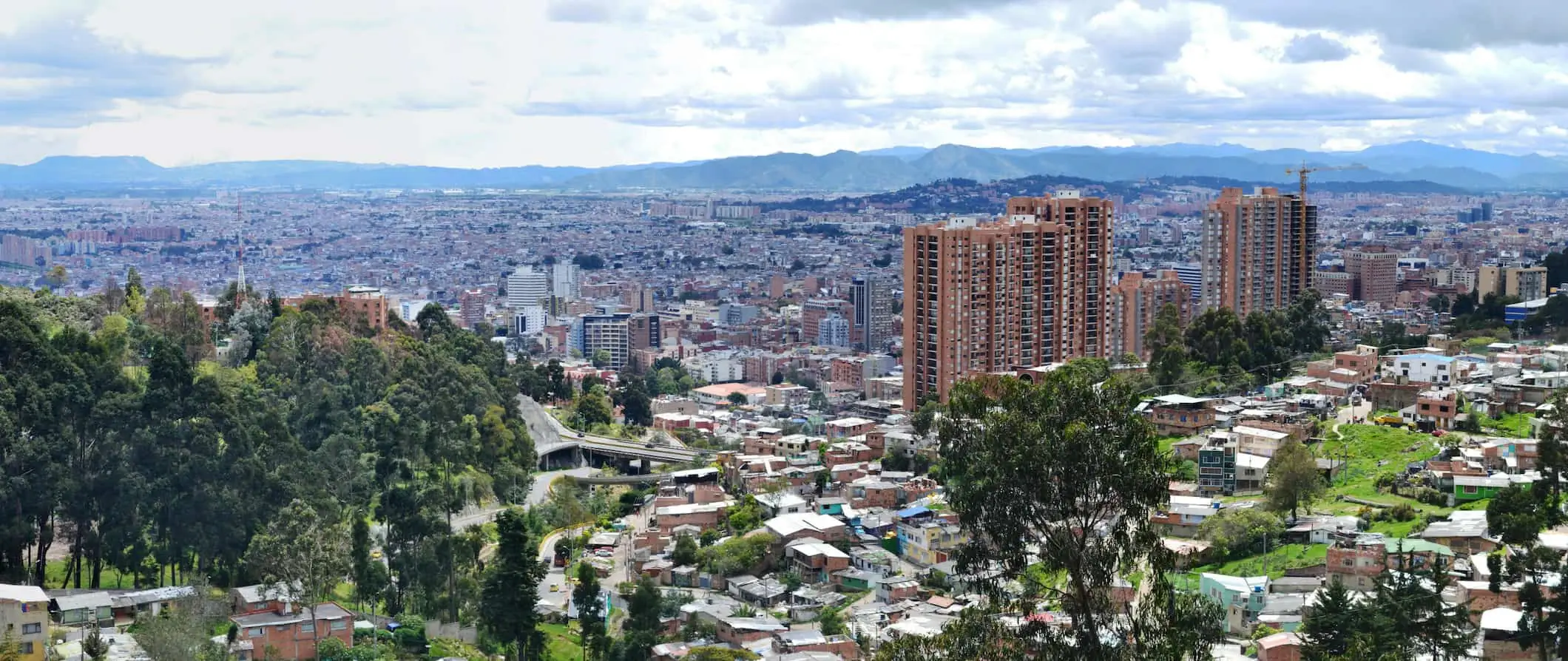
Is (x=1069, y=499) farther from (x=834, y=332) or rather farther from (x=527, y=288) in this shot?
(x=527, y=288)

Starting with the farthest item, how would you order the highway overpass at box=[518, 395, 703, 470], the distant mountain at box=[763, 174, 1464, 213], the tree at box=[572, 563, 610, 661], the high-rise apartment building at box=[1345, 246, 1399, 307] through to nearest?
the distant mountain at box=[763, 174, 1464, 213] → the high-rise apartment building at box=[1345, 246, 1399, 307] → the highway overpass at box=[518, 395, 703, 470] → the tree at box=[572, 563, 610, 661]

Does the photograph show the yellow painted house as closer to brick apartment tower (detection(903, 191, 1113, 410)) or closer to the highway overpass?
the highway overpass

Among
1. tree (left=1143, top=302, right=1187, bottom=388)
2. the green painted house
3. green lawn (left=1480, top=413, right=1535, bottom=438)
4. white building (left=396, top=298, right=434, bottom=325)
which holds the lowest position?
white building (left=396, top=298, right=434, bottom=325)

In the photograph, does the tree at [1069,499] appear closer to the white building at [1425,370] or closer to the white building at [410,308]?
the white building at [1425,370]

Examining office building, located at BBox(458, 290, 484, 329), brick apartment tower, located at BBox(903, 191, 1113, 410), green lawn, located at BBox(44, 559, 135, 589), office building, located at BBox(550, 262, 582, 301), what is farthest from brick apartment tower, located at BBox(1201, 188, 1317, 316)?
office building, located at BBox(550, 262, 582, 301)

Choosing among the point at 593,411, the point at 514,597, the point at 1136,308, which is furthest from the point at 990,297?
the point at 514,597

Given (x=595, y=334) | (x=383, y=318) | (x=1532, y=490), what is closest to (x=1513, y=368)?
(x=1532, y=490)

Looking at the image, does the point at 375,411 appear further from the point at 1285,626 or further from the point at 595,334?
the point at 595,334
